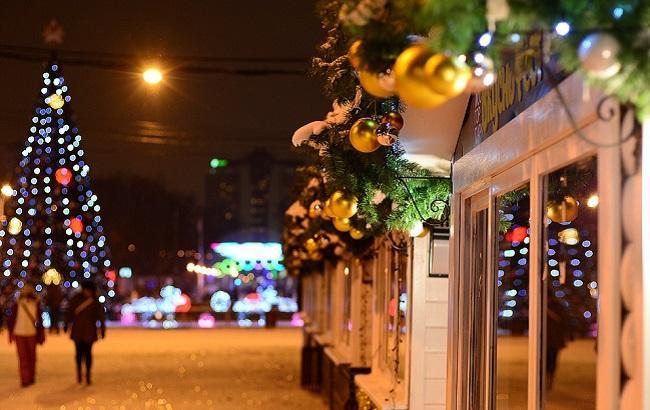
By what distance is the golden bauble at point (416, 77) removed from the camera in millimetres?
3004

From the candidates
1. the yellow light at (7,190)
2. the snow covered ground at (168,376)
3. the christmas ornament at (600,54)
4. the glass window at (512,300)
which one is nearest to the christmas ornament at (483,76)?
the christmas ornament at (600,54)

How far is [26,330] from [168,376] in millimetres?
2774

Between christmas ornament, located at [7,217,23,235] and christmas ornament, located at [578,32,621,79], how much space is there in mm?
30020

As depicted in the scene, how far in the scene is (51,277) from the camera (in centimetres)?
3303

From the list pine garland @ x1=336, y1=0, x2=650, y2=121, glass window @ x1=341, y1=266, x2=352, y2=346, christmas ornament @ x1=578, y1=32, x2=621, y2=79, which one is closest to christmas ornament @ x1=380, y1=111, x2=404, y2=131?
pine garland @ x1=336, y1=0, x2=650, y2=121

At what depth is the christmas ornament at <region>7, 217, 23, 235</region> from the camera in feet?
101

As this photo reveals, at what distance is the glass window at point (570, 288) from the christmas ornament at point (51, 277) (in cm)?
3056

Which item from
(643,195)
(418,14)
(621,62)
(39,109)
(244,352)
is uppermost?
(39,109)

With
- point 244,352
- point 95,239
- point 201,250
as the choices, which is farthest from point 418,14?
point 201,250

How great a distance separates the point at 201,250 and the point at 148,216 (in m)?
10.6

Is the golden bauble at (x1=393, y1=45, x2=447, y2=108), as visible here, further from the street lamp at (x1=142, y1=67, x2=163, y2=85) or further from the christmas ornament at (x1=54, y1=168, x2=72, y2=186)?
the christmas ornament at (x1=54, y1=168, x2=72, y2=186)

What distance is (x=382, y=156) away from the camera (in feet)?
20.5

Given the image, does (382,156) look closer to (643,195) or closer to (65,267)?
(643,195)

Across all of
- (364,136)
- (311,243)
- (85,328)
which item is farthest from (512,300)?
(85,328)
